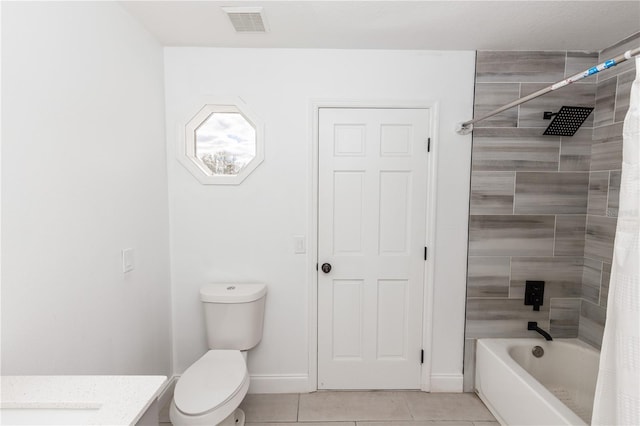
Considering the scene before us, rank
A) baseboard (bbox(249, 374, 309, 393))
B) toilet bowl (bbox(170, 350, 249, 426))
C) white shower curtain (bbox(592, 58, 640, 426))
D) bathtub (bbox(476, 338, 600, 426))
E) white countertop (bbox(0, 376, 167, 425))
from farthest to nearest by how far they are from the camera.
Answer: baseboard (bbox(249, 374, 309, 393)), bathtub (bbox(476, 338, 600, 426)), toilet bowl (bbox(170, 350, 249, 426)), white shower curtain (bbox(592, 58, 640, 426)), white countertop (bbox(0, 376, 167, 425))

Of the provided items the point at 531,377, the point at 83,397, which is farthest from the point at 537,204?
the point at 83,397

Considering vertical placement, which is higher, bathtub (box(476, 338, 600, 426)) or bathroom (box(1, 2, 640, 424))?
bathroom (box(1, 2, 640, 424))

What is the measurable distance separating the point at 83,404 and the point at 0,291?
1.61ft

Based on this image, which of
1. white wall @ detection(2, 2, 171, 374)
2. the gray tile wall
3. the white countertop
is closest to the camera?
the white countertop

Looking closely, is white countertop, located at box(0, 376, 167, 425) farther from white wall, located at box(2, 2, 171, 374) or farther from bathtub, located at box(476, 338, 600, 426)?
bathtub, located at box(476, 338, 600, 426)

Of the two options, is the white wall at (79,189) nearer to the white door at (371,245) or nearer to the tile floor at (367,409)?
Result: the tile floor at (367,409)

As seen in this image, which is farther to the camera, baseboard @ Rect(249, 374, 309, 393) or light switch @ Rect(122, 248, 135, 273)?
baseboard @ Rect(249, 374, 309, 393)

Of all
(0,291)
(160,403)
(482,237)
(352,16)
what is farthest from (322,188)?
(160,403)

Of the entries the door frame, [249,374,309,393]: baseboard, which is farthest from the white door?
[249,374,309,393]: baseboard

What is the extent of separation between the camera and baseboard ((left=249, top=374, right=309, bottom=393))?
2.24 metres

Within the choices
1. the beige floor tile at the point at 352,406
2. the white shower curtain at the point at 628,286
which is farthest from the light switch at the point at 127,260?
the white shower curtain at the point at 628,286

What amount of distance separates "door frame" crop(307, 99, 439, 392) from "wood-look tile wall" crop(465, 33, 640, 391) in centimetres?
28

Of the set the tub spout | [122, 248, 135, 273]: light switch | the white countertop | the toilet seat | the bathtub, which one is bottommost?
the bathtub

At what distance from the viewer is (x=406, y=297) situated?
7.36 ft
